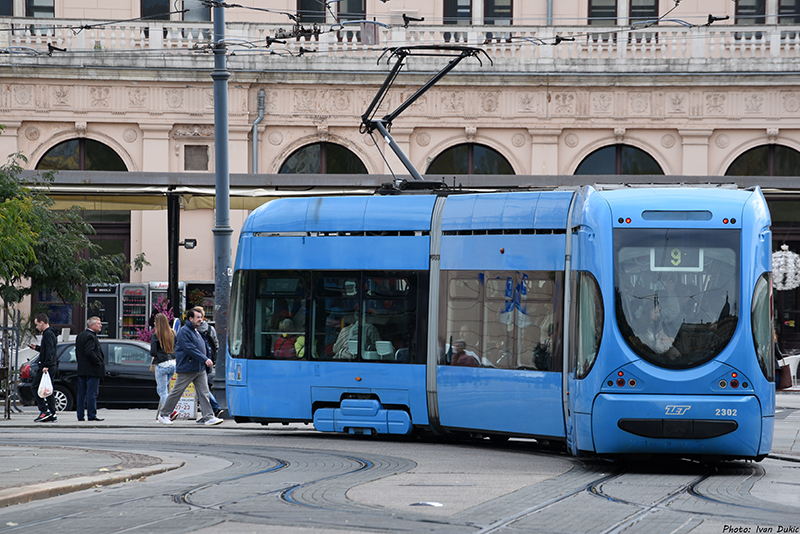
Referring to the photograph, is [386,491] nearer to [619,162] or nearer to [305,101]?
[305,101]

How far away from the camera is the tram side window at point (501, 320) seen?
12258mm

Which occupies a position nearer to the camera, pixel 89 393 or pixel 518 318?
pixel 518 318

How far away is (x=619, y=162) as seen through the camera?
30.2 meters

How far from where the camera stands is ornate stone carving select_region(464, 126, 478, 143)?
97.8ft

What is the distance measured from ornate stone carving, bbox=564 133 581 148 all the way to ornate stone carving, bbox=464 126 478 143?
241cm

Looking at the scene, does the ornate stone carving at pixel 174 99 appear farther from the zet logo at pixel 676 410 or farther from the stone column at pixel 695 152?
the zet logo at pixel 676 410

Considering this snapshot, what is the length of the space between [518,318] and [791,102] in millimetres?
19525

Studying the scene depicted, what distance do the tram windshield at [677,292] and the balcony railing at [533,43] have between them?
18903mm

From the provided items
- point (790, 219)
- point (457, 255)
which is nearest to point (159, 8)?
point (790, 219)

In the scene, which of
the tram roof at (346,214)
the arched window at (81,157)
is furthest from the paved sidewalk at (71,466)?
the arched window at (81,157)

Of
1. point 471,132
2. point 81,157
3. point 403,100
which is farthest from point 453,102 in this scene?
point 81,157

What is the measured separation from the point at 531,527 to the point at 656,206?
15.1 ft

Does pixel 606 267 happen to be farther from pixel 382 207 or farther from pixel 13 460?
pixel 13 460

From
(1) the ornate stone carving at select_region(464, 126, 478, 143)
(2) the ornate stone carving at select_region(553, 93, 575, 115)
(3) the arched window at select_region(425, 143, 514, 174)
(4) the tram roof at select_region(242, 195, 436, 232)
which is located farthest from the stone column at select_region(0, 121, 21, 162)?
(4) the tram roof at select_region(242, 195, 436, 232)
